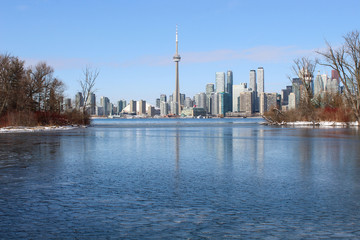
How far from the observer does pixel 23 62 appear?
192 feet

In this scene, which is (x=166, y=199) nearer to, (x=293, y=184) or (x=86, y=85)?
(x=293, y=184)

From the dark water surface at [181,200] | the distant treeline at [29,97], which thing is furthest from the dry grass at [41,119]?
the dark water surface at [181,200]

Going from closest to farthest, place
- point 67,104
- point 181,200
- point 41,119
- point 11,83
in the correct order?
point 181,200 < point 11,83 < point 41,119 < point 67,104

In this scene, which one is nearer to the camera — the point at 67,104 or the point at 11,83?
the point at 11,83

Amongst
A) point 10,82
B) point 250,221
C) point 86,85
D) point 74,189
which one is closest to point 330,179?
point 250,221

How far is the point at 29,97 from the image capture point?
2403 inches

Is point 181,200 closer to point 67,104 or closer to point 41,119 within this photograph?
point 41,119

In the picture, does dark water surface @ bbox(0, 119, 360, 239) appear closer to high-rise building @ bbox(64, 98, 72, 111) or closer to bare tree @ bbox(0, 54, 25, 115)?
bare tree @ bbox(0, 54, 25, 115)

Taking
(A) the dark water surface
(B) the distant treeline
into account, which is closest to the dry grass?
(B) the distant treeline

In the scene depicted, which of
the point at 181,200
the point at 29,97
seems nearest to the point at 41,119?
the point at 29,97

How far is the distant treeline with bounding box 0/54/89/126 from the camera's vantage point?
5384cm

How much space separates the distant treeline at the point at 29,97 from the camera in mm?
53844

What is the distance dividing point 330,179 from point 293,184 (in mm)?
1610

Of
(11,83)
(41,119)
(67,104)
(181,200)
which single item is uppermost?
(11,83)
